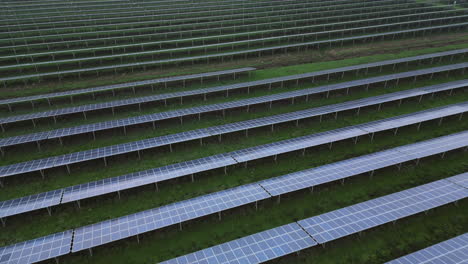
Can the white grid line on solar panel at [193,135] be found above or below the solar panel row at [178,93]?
below

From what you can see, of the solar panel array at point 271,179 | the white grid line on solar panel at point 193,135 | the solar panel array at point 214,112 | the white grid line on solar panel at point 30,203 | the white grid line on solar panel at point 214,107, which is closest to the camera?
the solar panel array at point 214,112

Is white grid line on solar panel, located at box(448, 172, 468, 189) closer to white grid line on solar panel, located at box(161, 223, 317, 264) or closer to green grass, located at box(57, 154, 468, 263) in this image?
green grass, located at box(57, 154, 468, 263)

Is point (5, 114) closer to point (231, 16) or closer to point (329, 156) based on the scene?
point (329, 156)

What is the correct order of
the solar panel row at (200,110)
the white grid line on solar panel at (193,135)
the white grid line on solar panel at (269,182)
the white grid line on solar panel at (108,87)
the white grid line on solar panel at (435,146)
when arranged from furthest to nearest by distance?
the white grid line on solar panel at (108,87), the solar panel row at (200,110), the white grid line on solar panel at (435,146), the white grid line on solar panel at (193,135), the white grid line on solar panel at (269,182)

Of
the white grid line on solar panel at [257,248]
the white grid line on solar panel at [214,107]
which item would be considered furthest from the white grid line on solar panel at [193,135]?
the white grid line on solar panel at [257,248]

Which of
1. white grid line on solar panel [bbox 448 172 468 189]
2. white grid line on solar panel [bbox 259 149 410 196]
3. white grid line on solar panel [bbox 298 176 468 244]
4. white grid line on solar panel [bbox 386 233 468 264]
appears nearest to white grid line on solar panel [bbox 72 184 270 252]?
white grid line on solar panel [bbox 259 149 410 196]

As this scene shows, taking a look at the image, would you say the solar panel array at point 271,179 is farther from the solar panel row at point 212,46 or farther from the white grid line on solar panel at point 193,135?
the solar panel row at point 212,46
